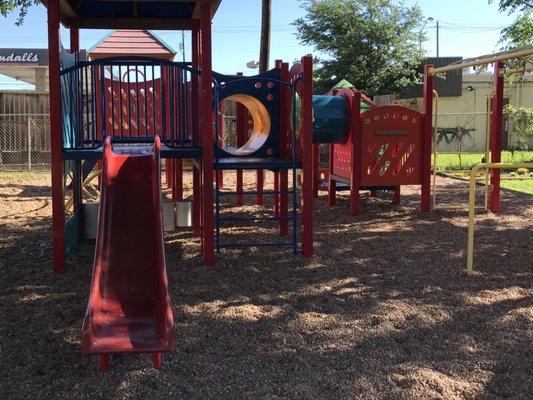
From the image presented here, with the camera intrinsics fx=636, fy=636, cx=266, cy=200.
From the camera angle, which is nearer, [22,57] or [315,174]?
[315,174]

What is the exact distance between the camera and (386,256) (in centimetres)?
682

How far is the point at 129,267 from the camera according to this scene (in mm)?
4504

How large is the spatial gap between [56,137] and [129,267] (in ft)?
7.28

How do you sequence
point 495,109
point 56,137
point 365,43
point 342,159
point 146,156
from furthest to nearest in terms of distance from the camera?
point 365,43, point 342,159, point 495,109, point 56,137, point 146,156

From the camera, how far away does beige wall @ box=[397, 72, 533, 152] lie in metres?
30.8

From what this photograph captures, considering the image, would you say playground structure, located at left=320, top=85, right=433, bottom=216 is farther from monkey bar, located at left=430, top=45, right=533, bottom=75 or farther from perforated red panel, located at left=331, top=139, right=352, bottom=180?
monkey bar, located at left=430, top=45, right=533, bottom=75

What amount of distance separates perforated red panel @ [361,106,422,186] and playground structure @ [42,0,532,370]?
0.02 m

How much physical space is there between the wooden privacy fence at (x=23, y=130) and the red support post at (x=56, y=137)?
1370cm

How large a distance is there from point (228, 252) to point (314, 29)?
86.7 ft

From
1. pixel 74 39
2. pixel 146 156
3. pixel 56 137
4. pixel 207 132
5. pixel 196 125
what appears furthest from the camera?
pixel 74 39

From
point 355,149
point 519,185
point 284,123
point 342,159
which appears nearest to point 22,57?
point 519,185

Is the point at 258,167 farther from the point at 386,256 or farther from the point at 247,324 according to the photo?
the point at 247,324

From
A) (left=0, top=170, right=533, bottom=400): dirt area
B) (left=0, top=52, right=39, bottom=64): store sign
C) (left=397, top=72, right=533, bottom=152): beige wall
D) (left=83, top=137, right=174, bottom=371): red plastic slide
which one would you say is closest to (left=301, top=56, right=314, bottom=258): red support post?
(left=0, top=170, right=533, bottom=400): dirt area

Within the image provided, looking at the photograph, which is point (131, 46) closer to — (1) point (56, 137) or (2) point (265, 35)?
(2) point (265, 35)
